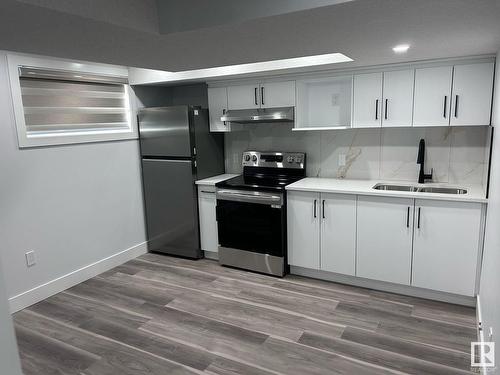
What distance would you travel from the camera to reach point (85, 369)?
2.43m

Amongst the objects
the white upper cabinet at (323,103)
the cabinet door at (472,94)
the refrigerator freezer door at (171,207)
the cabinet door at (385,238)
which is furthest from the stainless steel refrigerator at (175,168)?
the cabinet door at (472,94)

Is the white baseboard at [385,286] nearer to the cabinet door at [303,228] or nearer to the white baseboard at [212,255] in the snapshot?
the cabinet door at [303,228]

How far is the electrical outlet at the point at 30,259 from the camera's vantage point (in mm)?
3219

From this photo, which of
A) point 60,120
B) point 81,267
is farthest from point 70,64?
point 81,267

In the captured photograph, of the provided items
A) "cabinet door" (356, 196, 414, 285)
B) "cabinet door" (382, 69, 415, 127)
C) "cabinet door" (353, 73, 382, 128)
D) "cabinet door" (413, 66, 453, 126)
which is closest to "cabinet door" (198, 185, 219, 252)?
"cabinet door" (356, 196, 414, 285)

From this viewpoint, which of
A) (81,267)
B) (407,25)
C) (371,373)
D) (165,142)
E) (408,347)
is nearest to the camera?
(407,25)

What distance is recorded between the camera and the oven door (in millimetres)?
3582

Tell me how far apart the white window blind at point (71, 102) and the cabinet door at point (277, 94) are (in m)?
1.59

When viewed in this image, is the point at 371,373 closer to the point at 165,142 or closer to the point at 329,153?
the point at 329,153

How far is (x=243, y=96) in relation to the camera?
3.95 m

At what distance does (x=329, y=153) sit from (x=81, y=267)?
9.24 ft

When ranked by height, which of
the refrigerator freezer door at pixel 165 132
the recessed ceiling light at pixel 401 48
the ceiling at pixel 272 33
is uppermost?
the recessed ceiling light at pixel 401 48

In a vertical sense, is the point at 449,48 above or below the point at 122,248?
Answer: above

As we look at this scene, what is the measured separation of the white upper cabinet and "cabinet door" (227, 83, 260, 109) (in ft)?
1.52
